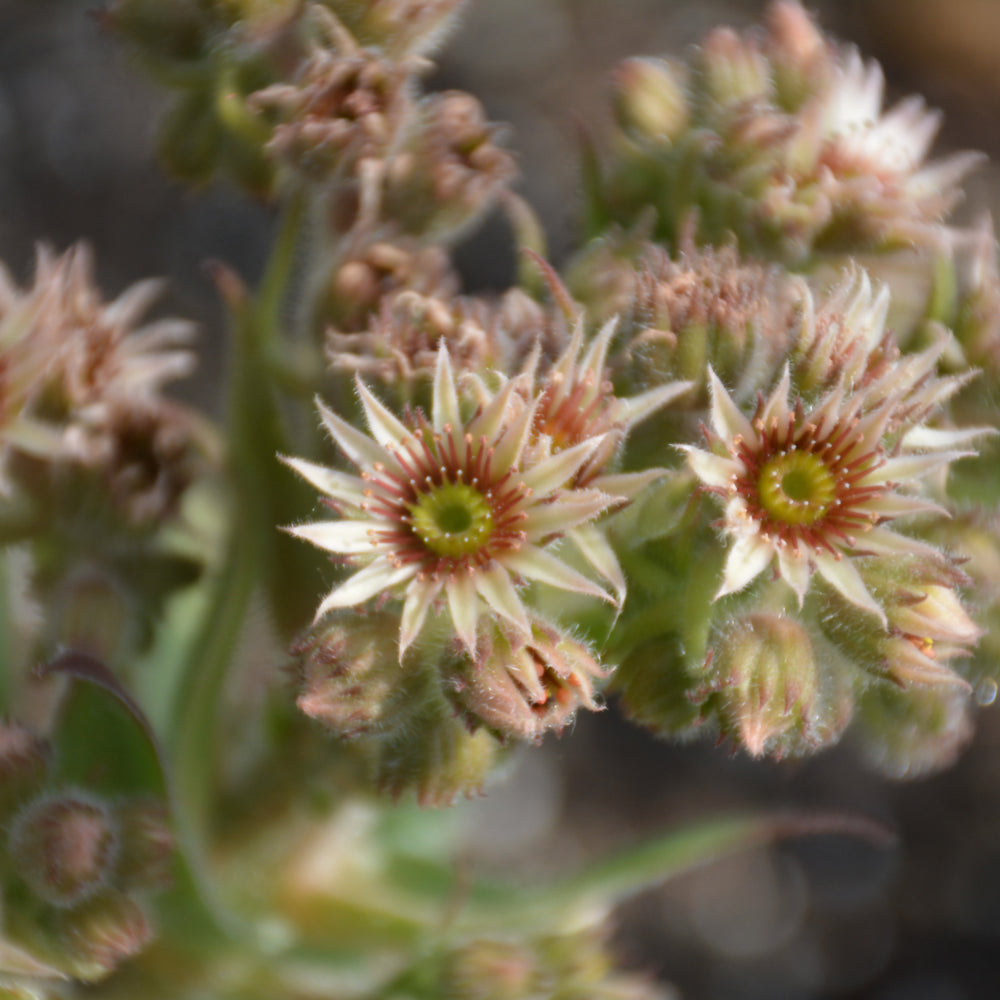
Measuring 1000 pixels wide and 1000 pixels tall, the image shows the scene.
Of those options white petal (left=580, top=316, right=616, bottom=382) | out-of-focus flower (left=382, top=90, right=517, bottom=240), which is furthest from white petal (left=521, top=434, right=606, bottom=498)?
out-of-focus flower (left=382, top=90, right=517, bottom=240)

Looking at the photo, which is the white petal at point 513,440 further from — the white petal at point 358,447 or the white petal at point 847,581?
the white petal at point 847,581

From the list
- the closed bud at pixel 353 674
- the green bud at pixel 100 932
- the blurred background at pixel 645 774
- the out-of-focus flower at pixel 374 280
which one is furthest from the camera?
the blurred background at pixel 645 774

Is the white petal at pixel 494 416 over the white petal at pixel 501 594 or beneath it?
over

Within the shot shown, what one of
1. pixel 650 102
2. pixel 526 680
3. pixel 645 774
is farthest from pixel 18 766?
pixel 645 774

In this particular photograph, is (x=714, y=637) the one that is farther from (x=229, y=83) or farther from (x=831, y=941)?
(x=831, y=941)

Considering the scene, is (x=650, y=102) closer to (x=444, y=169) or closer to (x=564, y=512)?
(x=444, y=169)

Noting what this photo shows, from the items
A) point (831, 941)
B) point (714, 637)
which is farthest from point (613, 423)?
point (831, 941)

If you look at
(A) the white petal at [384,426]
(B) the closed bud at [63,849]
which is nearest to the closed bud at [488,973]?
(B) the closed bud at [63,849]
